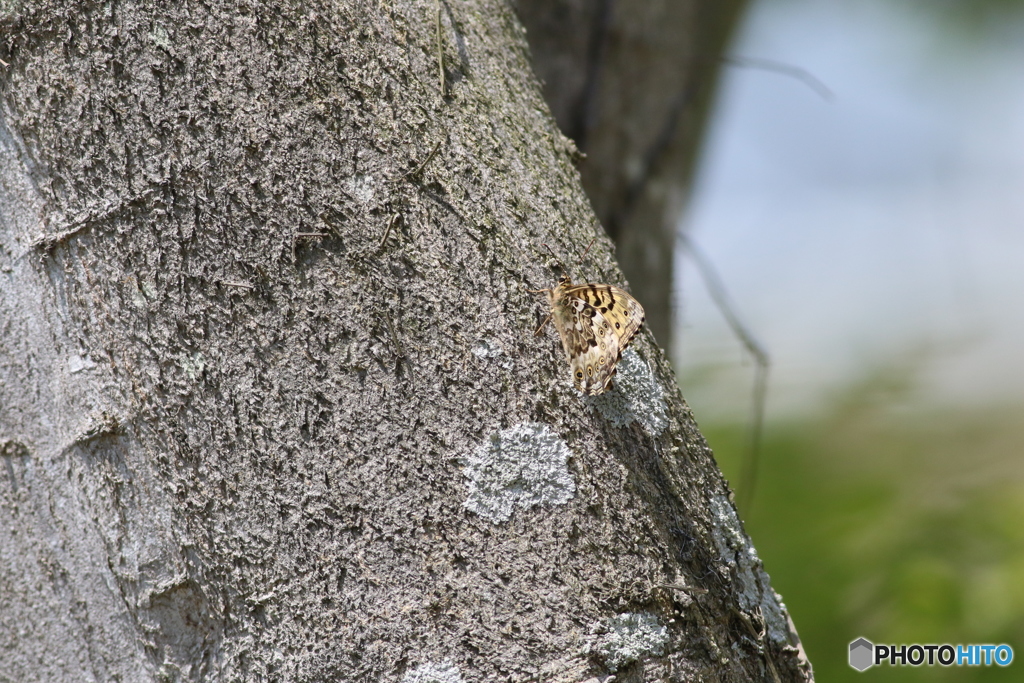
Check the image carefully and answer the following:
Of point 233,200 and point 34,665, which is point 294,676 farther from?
point 233,200

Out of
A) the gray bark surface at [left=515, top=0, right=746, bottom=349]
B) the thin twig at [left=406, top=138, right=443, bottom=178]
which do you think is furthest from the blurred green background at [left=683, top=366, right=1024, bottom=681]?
the thin twig at [left=406, top=138, right=443, bottom=178]

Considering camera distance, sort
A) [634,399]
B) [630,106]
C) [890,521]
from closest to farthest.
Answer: [634,399] → [630,106] → [890,521]

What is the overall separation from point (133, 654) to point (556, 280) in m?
0.83

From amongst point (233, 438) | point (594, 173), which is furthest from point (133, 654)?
point (594, 173)

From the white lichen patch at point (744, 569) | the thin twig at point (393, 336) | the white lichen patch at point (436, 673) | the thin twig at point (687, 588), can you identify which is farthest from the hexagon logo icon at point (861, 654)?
the thin twig at point (393, 336)

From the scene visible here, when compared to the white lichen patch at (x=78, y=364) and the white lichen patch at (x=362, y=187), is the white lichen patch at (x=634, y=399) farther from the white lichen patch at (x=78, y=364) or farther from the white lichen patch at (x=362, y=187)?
the white lichen patch at (x=78, y=364)

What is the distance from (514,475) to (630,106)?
5.74 feet

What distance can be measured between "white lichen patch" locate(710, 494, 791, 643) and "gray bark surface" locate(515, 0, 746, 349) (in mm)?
1303

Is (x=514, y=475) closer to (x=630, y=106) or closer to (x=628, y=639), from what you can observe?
(x=628, y=639)

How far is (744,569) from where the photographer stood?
1.02 meters

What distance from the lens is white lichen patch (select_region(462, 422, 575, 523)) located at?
3.02 ft

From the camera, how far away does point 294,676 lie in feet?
2.95

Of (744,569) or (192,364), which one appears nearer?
(192,364)

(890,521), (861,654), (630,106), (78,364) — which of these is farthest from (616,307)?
(890,521)
